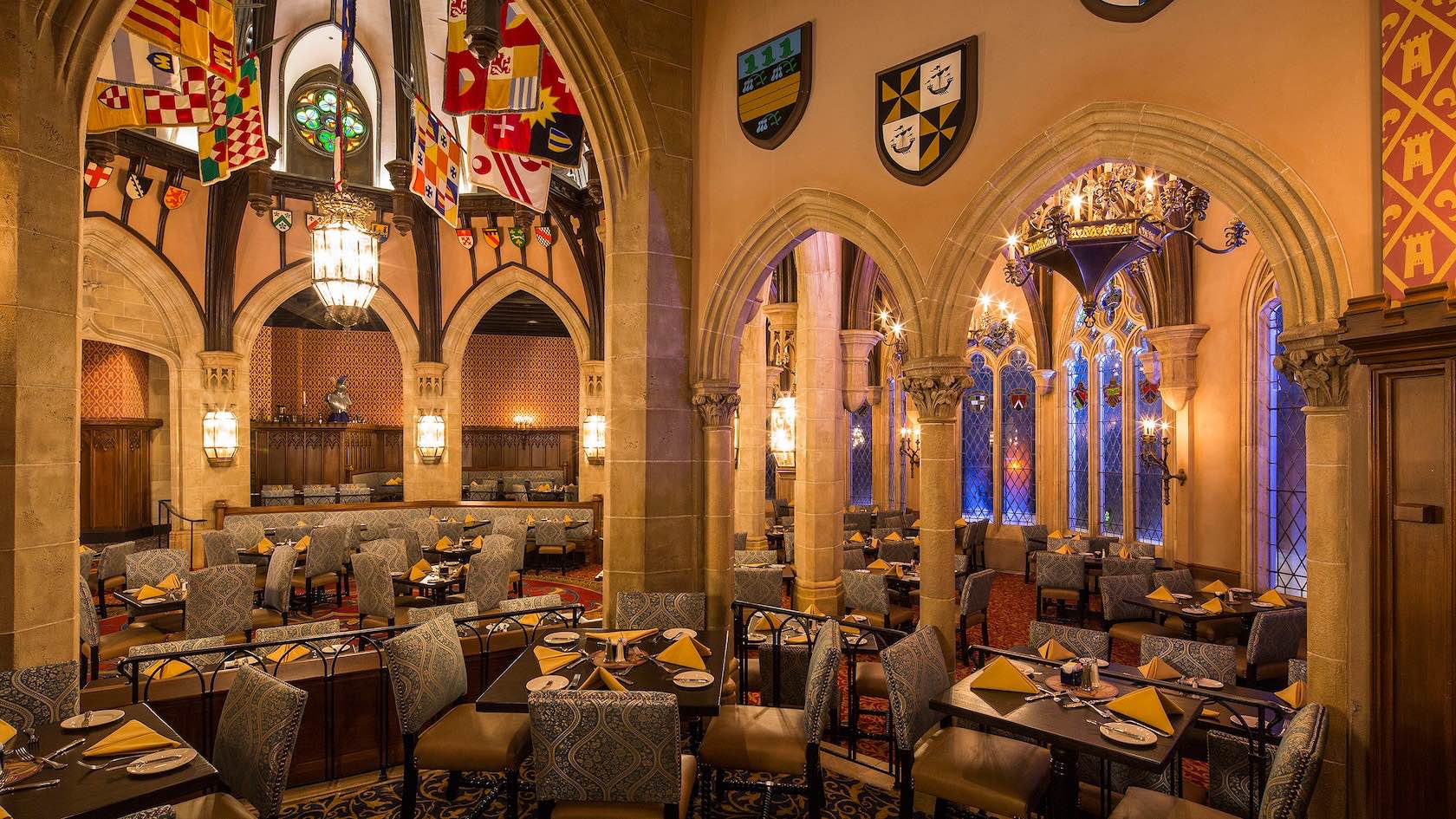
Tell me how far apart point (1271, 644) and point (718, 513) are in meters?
4.59

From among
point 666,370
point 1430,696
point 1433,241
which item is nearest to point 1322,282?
point 1433,241

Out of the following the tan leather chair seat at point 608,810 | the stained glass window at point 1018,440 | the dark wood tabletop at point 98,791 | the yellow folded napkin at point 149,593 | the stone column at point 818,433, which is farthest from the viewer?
the stained glass window at point 1018,440

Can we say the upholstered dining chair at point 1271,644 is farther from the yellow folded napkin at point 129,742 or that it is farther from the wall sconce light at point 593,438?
the wall sconce light at point 593,438

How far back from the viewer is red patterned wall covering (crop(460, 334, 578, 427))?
20.5 m

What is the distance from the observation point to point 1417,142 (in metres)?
3.39

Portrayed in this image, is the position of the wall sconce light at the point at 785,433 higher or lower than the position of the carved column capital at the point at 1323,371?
lower

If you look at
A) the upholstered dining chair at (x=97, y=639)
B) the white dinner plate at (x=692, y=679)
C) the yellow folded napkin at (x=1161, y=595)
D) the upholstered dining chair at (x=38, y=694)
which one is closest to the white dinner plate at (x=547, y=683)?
the white dinner plate at (x=692, y=679)

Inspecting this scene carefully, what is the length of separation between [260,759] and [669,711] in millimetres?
1796

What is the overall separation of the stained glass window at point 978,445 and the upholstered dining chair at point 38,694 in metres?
13.9

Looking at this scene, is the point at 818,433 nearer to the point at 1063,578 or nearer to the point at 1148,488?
the point at 1063,578

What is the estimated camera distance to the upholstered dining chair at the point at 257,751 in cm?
321

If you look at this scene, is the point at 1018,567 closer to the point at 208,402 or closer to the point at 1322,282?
the point at 1322,282

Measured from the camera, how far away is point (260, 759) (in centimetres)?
326

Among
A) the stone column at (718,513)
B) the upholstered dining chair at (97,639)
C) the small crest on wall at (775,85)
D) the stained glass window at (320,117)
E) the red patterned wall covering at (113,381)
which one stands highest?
the stained glass window at (320,117)
